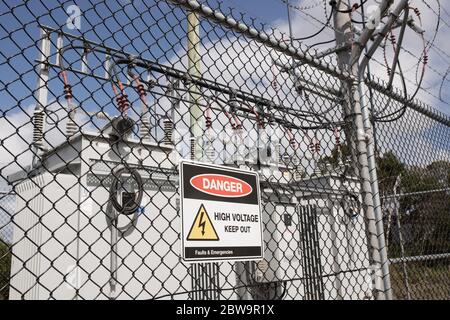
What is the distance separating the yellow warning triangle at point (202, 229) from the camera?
5.40 feet

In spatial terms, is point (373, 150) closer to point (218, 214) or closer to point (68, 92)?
point (218, 214)

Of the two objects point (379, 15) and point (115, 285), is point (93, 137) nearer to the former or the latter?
point (115, 285)

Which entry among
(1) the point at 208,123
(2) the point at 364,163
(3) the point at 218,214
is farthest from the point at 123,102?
(2) the point at 364,163

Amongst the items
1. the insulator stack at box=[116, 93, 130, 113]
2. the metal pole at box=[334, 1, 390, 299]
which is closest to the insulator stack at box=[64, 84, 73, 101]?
the insulator stack at box=[116, 93, 130, 113]

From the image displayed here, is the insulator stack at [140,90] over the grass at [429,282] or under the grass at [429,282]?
over

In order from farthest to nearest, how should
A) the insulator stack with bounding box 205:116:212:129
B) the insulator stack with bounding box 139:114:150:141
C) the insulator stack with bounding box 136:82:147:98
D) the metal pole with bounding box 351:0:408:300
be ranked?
the insulator stack with bounding box 205:116:212:129 → the insulator stack with bounding box 136:82:147:98 → the metal pole with bounding box 351:0:408:300 → the insulator stack with bounding box 139:114:150:141

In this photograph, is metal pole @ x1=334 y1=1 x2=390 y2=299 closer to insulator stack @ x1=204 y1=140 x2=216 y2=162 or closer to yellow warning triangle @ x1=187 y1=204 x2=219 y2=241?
insulator stack @ x1=204 y1=140 x2=216 y2=162

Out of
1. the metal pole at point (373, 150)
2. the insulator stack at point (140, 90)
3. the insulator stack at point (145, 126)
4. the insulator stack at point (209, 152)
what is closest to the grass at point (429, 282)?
the metal pole at point (373, 150)

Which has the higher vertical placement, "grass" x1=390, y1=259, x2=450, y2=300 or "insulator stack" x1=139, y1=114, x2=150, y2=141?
"insulator stack" x1=139, y1=114, x2=150, y2=141

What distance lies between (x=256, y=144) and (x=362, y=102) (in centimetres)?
131

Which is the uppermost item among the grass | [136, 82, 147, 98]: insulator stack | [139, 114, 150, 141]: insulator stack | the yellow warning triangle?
[136, 82, 147, 98]: insulator stack

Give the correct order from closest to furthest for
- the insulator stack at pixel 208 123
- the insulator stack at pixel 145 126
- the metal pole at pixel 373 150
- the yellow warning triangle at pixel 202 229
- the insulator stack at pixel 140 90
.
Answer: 1. the yellow warning triangle at pixel 202 229
2. the insulator stack at pixel 145 126
3. the metal pole at pixel 373 150
4. the insulator stack at pixel 140 90
5. the insulator stack at pixel 208 123

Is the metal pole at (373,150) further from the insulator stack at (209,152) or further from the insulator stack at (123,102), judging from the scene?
the insulator stack at (123,102)

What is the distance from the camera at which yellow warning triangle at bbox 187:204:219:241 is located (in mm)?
1646
